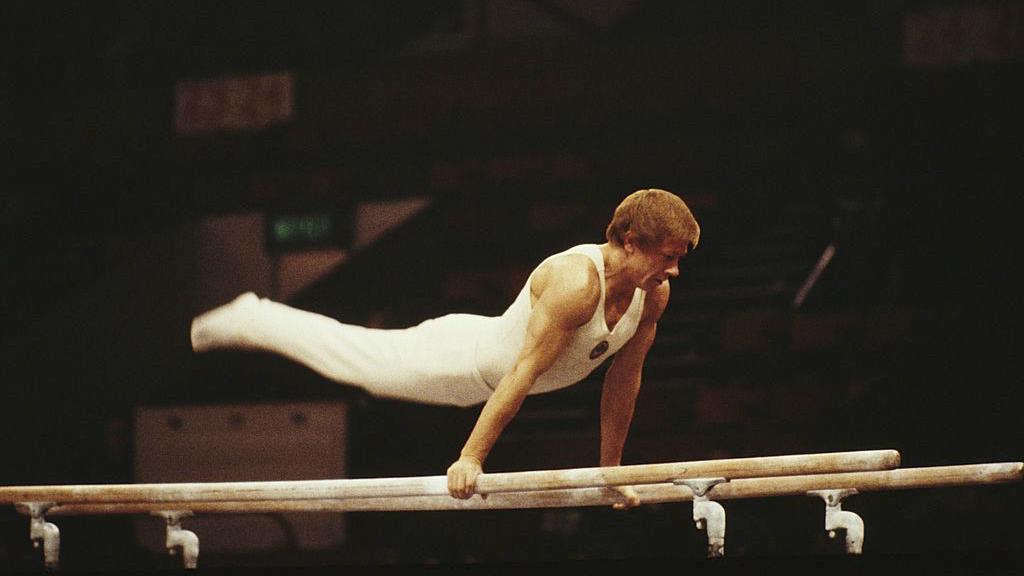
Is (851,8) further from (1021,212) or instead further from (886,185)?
(1021,212)

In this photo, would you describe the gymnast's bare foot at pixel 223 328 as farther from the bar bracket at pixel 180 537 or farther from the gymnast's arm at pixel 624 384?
the gymnast's arm at pixel 624 384

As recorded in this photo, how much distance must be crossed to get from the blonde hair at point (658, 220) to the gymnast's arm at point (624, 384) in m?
0.36

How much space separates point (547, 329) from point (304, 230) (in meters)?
4.81

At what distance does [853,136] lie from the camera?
678 cm

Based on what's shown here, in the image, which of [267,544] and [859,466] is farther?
[267,544]

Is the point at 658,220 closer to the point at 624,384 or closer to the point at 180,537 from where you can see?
the point at 624,384

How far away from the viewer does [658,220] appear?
325 centimetres

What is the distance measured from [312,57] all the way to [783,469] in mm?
6221

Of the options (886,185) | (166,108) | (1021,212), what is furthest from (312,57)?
(1021,212)

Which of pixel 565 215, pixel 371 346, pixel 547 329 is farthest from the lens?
pixel 565 215

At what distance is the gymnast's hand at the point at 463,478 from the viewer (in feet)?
9.88

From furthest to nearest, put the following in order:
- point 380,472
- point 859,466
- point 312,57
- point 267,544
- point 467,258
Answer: point 312,57
point 467,258
point 267,544
point 380,472
point 859,466

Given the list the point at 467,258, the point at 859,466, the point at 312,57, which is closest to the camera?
the point at 859,466

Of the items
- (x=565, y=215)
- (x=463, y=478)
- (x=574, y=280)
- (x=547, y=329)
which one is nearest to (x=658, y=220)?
(x=574, y=280)
